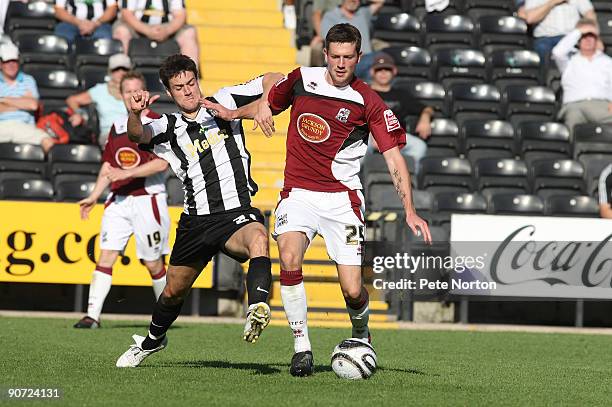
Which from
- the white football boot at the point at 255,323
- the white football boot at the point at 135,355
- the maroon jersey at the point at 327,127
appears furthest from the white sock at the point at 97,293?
the white football boot at the point at 255,323

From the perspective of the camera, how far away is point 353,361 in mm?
7992

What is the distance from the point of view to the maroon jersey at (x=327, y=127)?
26.8ft

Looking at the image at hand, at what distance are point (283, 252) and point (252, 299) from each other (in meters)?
0.61

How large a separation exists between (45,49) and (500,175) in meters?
6.42

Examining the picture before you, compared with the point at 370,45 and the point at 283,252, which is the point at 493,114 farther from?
the point at 283,252

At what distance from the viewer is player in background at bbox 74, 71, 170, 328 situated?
12.4 meters

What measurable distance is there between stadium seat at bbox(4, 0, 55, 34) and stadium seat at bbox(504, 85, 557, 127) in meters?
6.53

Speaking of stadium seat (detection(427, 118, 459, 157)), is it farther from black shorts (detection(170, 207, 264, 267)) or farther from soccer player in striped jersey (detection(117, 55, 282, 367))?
black shorts (detection(170, 207, 264, 267))

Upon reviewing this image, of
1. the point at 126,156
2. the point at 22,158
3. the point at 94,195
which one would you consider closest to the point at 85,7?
the point at 22,158

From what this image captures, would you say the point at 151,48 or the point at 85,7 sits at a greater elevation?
the point at 85,7

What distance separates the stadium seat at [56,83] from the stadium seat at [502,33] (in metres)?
6.14

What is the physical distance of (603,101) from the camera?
17.2 meters

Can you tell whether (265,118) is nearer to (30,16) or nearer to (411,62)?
(411,62)

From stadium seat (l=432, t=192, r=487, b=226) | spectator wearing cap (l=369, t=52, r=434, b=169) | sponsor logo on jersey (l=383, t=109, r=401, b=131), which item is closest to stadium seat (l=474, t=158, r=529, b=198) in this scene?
stadium seat (l=432, t=192, r=487, b=226)
